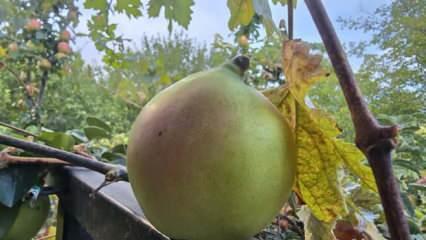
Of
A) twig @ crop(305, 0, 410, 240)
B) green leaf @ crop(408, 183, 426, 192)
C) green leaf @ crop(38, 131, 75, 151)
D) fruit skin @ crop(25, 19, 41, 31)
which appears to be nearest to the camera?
twig @ crop(305, 0, 410, 240)

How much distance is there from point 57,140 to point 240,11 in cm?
35

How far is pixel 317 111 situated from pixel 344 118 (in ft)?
1.37

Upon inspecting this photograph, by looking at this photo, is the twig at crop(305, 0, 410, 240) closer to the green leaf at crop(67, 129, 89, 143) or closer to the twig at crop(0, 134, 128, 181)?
the twig at crop(0, 134, 128, 181)

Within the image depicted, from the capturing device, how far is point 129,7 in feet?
1.32

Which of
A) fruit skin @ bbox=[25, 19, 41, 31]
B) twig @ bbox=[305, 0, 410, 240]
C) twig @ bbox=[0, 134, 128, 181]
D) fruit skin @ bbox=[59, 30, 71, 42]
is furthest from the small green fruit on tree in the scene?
twig @ bbox=[305, 0, 410, 240]

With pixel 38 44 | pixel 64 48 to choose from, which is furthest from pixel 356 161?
pixel 38 44

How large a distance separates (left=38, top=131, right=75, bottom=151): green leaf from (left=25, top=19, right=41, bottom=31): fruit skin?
5.37ft

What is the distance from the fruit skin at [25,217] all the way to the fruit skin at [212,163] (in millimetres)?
327

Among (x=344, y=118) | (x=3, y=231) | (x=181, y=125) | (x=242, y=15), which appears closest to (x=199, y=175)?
(x=181, y=125)

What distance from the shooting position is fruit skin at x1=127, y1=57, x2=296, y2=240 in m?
0.19

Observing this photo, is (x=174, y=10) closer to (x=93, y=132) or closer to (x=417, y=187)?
(x=417, y=187)

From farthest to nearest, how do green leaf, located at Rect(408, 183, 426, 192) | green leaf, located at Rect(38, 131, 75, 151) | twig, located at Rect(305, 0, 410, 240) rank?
green leaf, located at Rect(38, 131, 75, 151) < green leaf, located at Rect(408, 183, 426, 192) < twig, located at Rect(305, 0, 410, 240)

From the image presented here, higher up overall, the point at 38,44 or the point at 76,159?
the point at 76,159

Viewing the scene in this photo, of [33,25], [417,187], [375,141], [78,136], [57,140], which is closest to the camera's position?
[375,141]
